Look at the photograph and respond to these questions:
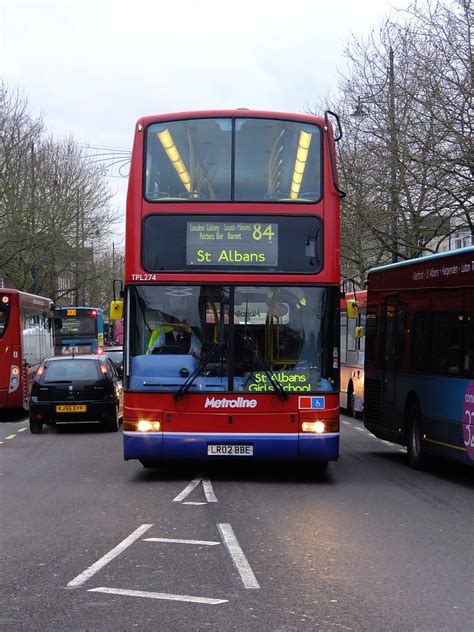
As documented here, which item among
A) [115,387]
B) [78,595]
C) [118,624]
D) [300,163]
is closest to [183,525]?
[78,595]

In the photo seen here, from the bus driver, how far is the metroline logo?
58cm

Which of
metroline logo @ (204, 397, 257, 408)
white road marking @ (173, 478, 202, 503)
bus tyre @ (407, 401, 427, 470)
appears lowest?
white road marking @ (173, 478, 202, 503)

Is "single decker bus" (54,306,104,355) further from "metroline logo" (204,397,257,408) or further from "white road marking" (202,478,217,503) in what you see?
"metroline logo" (204,397,257,408)

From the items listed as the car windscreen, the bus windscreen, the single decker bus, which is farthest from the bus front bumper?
the bus windscreen

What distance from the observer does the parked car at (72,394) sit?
69.8ft

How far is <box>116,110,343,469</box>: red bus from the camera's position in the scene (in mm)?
12609

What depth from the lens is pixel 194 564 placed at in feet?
25.2

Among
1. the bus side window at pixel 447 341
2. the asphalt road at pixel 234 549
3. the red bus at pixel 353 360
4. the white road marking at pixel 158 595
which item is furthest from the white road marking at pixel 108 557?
the red bus at pixel 353 360

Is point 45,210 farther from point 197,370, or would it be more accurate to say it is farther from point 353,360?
point 197,370

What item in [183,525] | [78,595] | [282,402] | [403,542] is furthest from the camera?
[282,402]

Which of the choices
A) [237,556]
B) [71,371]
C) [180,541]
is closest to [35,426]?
[71,371]

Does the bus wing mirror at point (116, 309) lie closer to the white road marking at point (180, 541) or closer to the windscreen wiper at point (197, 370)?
the windscreen wiper at point (197, 370)

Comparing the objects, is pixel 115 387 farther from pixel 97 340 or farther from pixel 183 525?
pixel 97 340

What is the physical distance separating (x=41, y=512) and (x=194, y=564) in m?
3.29
